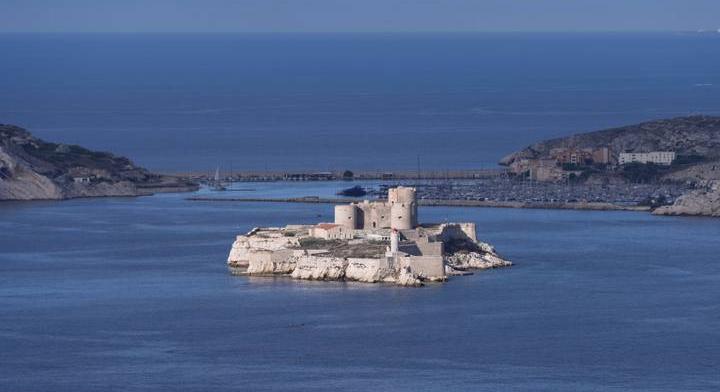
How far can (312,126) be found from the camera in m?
133

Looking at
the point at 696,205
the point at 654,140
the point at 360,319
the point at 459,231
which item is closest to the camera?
the point at 360,319

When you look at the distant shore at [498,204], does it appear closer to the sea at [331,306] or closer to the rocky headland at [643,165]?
the sea at [331,306]

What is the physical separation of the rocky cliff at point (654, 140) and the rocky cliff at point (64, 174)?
1681 cm

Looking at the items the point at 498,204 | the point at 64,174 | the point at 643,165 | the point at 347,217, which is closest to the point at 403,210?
the point at 347,217

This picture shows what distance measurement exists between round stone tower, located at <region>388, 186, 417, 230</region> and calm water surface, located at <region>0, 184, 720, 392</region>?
9.03 feet

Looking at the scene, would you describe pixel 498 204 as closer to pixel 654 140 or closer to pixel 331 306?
pixel 654 140

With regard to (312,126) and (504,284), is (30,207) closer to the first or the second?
(504,284)

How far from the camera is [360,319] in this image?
191ft

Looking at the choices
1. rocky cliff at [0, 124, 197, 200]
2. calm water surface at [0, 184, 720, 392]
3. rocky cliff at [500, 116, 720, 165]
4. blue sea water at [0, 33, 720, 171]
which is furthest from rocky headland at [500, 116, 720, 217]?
calm water surface at [0, 184, 720, 392]

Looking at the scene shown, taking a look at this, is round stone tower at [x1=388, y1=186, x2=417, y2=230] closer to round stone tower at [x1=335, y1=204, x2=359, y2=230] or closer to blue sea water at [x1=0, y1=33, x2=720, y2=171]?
round stone tower at [x1=335, y1=204, x2=359, y2=230]

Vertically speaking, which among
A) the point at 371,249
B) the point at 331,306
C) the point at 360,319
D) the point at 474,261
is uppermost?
the point at 371,249

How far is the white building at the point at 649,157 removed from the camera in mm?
102000

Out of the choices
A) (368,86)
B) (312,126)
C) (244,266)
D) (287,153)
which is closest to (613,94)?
(368,86)

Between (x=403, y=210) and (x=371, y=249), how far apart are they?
2.80 m
